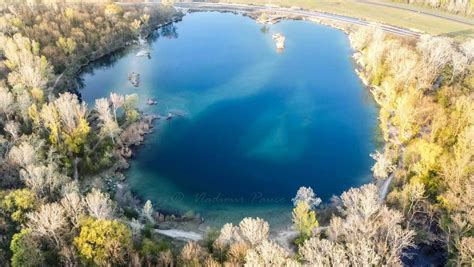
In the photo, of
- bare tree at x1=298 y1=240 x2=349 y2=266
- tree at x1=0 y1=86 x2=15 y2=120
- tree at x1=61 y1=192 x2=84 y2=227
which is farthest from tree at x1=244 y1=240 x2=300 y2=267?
tree at x1=0 y1=86 x2=15 y2=120

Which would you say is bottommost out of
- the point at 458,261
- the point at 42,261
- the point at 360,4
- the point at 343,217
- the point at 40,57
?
the point at 42,261

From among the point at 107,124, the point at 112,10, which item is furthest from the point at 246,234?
the point at 112,10

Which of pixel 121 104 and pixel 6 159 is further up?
pixel 121 104

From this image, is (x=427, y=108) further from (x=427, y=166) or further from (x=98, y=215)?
(x=98, y=215)

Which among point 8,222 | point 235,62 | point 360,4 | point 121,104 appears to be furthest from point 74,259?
point 360,4

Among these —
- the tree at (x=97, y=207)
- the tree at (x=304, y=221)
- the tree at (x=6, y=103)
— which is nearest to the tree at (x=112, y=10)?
the tree at (x=6, y=103)

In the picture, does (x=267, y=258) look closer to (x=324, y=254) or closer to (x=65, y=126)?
(x=324, y=254)

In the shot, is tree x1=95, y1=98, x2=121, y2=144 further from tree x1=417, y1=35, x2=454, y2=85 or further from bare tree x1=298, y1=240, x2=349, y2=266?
tree x1=417, y1=35, x2=454, y2=85

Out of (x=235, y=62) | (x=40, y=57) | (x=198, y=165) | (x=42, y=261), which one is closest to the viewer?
(x=42, y=261)
